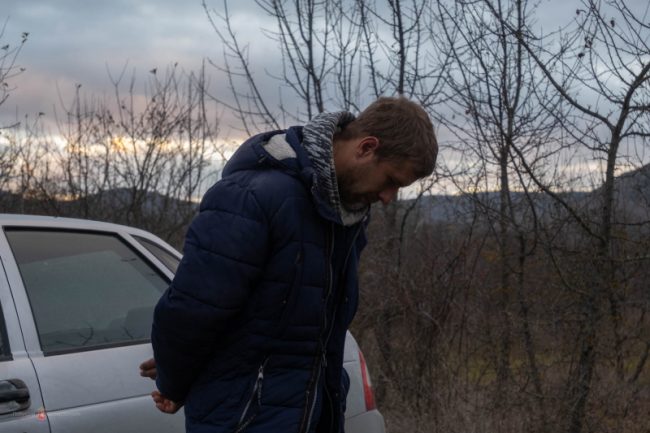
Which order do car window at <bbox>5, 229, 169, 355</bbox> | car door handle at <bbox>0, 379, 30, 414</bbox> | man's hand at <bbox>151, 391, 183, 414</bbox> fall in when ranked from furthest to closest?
1. car window at <bbox>5, 229, 169, 355</bbox>
2. car door handle at <bbox>0, 379, 30, 414</bbox>
3. man's hand at <bbox>151, 391, 183, 414</bbox>

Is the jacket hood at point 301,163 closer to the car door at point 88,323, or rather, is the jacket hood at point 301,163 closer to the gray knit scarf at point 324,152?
the gray knit scarf at point 324,152

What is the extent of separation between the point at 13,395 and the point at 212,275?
1.09 meters

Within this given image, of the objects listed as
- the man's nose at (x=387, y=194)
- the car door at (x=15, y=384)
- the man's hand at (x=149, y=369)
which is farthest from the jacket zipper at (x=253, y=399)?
the car door at (x=15, y=384)

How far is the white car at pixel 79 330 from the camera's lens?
302cm

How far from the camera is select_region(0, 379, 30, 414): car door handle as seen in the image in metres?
2.88

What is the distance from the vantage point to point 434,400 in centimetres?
702

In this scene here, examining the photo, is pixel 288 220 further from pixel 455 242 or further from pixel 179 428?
pixel 455 242

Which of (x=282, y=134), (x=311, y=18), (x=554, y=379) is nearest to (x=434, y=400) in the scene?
(x=554, y=379)

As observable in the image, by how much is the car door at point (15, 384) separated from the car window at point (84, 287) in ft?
0.34

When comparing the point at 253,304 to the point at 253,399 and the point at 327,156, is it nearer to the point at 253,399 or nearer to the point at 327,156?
the point at 253,399

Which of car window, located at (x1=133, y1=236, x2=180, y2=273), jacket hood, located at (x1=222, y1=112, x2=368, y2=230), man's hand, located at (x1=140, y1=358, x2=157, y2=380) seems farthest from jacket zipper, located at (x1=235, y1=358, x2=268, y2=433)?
car window, located at (x1=133, y1=236, x2=180, y2=273)

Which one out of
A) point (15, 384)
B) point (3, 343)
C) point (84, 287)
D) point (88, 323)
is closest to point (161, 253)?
point (84, 287)

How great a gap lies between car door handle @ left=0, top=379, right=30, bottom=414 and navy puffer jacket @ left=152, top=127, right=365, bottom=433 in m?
0.74

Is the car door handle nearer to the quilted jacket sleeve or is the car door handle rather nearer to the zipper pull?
the quilted jacket sleeve
